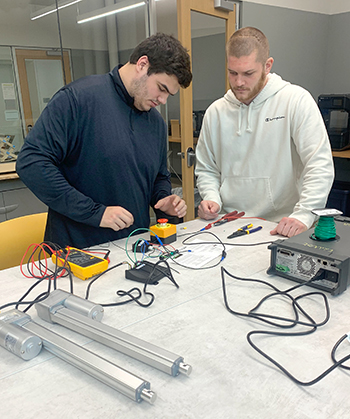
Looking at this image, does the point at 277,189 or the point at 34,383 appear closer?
the point at 34,383

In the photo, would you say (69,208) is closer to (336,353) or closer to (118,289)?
(118,289)

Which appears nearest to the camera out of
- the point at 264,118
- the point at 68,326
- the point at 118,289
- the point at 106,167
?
the point at 68,326

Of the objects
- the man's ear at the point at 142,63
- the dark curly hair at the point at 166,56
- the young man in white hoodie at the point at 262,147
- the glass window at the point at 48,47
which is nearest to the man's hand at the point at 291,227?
the young man in white hoodie at the point at 262,147

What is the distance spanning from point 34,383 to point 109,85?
4.07 feet

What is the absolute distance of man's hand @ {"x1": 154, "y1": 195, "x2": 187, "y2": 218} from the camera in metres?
1.61

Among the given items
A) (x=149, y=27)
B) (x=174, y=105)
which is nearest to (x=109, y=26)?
(x=149, y=27)

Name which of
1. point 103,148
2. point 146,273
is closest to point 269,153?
point 103,148

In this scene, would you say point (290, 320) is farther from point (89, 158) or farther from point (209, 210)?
point (89, 158)

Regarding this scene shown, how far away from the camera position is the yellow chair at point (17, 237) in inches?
62.4

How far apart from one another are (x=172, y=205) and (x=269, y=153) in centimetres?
56

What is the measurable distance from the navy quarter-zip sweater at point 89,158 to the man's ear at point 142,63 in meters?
0.11

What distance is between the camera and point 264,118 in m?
1.76

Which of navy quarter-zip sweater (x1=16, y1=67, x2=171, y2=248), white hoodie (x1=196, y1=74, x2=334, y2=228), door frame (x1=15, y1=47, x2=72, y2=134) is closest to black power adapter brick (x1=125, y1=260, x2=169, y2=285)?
navy quarter-zip sweater (x1=16, y1=67, x2=171, y2=248)

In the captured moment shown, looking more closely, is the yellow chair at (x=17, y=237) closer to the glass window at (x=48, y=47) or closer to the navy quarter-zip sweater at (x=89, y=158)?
the navy quarter-zip sweater at (x=89, y=158)
